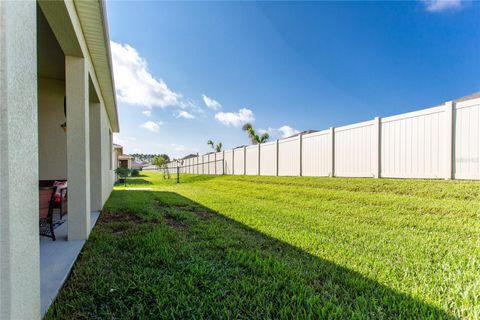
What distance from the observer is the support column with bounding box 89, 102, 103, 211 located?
5348 millimetres

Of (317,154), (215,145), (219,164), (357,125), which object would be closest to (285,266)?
(357,125)

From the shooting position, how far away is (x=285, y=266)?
2463 mm

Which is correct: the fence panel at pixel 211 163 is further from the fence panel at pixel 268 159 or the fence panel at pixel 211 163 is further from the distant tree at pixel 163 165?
the fence panel at pixel 268 159

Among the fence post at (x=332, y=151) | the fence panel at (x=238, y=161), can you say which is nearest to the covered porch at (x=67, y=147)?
the fence post at (x=332, y=151)

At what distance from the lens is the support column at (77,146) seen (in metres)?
3.36

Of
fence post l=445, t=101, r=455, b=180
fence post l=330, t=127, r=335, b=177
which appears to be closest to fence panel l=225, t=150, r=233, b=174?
fence post l=330, t=127, r=335, b=177

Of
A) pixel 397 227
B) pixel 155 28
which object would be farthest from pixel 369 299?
pixel 155 28

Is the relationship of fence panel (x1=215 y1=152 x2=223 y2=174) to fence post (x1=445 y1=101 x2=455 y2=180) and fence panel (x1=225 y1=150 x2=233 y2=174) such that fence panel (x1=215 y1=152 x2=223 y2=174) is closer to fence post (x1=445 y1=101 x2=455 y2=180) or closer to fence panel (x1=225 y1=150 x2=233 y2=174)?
fence panel (x1=225 y1=150 x2=233 y2=174)

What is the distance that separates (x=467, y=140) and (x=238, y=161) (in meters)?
12.8

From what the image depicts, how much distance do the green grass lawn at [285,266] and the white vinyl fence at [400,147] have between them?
979mm

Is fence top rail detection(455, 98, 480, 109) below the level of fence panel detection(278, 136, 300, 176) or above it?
above

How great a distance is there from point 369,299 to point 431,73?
16.8 metres

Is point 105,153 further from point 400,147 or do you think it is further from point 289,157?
point 400,147

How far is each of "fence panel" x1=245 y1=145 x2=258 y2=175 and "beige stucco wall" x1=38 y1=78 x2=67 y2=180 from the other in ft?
33.5
